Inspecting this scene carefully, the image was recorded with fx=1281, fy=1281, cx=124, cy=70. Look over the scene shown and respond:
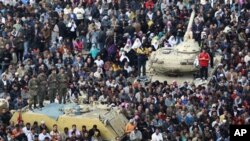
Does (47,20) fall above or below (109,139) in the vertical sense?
above

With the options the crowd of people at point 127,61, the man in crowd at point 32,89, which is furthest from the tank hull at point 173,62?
the man in crowd at point 32,89

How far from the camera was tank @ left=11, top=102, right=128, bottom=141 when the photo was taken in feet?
135

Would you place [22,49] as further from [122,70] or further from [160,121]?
[160,121]

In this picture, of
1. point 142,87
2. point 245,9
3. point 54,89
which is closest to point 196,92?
point 142,87

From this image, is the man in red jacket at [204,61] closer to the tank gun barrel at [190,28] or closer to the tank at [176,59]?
the tank at [176,59]

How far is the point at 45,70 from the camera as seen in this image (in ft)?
149

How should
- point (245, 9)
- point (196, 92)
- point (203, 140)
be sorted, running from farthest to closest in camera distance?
point (245, 9) → point (196, 92) → point (203, 140)

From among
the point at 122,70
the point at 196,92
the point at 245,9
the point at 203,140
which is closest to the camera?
Answer: the point at 203,140

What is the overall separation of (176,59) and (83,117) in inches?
243

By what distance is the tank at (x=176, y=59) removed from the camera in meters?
46.3

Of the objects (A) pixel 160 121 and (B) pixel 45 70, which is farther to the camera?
(B) pixel 45 70

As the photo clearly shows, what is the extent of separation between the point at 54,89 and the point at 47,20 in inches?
310

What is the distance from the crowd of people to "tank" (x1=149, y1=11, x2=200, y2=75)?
19.6 inches

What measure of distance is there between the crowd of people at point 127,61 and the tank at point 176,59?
497 millimetres
